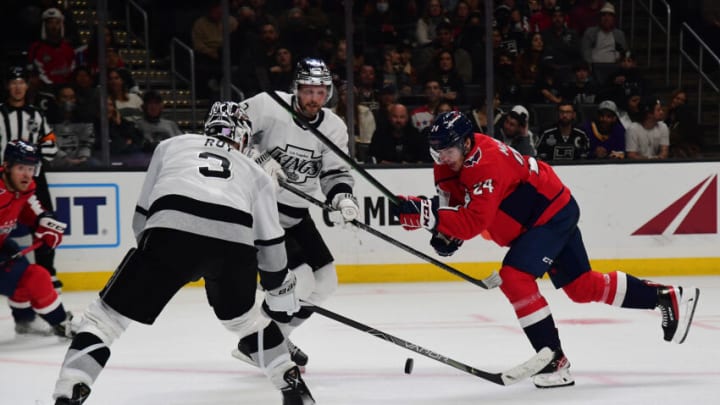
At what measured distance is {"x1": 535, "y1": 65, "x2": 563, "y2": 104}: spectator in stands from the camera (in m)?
7.52

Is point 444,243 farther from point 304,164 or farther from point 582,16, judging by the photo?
point 582,16

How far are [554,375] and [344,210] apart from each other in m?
1.03

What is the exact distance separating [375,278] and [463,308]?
45.2 inches

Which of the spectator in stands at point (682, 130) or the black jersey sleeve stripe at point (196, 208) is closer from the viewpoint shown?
the black jersey sleeve stripe at point (196, 208)

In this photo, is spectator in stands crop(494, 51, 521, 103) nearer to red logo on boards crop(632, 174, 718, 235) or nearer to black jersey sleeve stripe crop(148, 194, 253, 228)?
red logo on boards crop(632, 174, 718, 235)

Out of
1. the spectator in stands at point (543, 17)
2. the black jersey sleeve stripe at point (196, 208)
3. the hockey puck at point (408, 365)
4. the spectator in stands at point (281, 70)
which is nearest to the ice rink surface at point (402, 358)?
the hockey puck at point (408, 365)

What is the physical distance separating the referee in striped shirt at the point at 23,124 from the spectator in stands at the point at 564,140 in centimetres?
317

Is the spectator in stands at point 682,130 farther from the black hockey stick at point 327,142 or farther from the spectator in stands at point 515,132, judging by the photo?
the black hockey stick at point 327,142

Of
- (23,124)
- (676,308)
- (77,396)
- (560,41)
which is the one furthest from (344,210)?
(560,41)

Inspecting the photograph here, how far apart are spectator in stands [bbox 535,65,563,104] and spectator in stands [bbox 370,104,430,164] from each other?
0.91 meters

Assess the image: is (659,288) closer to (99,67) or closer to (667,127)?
(667,127)

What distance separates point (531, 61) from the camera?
25.5 feet

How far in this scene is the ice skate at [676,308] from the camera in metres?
4.32

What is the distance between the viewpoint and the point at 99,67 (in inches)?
278
